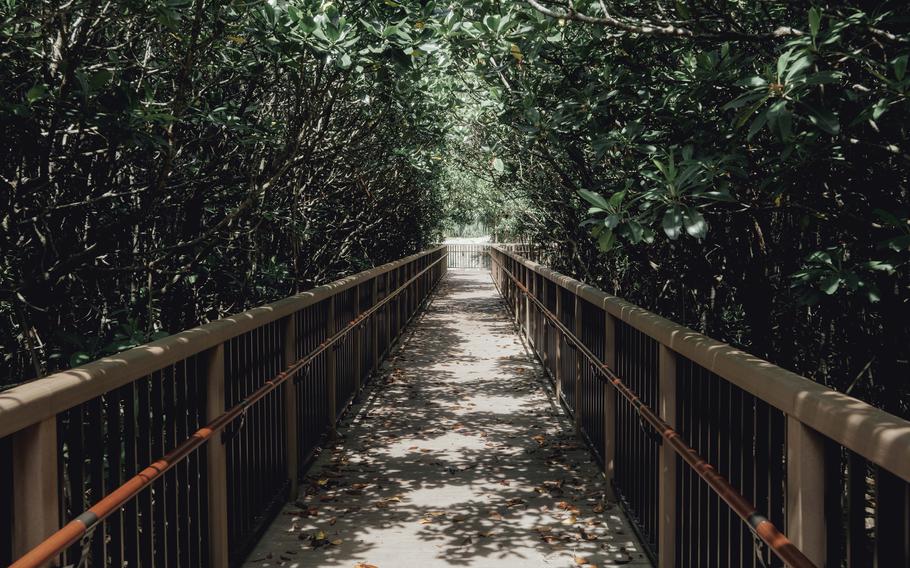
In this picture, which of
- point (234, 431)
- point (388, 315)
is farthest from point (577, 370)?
point (388, 315)

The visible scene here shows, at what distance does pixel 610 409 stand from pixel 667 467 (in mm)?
1581

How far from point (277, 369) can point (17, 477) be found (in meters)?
2.97

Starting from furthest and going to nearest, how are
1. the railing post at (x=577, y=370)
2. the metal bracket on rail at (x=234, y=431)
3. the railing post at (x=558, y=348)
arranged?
the railing post at (x=558, y=348) → the railing post at (x=577, y=370) → the metal bracket on rail at (x=234, y=431)

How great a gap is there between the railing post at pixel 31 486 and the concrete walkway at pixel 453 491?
2451 millimetres

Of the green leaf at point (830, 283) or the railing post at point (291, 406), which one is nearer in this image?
the green leaf at point (830, 283)

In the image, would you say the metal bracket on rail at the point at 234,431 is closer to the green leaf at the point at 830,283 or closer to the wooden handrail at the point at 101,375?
the wooden handrail at the point at 101,375

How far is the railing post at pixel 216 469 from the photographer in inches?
150

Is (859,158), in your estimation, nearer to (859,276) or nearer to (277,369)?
(859,276)

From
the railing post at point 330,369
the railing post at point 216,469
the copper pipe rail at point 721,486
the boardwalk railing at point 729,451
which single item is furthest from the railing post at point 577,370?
the railing post at point 216,469

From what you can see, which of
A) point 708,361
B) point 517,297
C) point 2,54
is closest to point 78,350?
point 2,54

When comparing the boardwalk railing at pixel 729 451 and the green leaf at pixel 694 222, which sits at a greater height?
the green leaf at pixel 694 222

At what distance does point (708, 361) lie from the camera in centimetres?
312

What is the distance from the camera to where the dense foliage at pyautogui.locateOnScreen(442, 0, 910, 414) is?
327 centimetres

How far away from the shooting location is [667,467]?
3.90 metres
